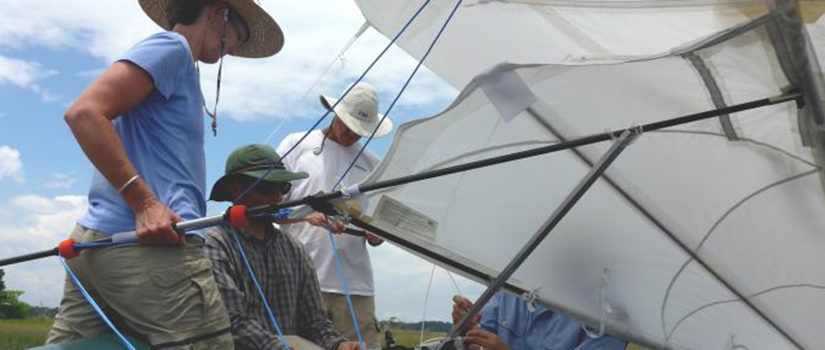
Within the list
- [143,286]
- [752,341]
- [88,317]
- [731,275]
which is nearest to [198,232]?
[143,286]

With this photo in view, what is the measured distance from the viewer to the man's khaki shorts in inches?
83.9

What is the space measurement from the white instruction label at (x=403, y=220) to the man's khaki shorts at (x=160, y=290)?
580mm

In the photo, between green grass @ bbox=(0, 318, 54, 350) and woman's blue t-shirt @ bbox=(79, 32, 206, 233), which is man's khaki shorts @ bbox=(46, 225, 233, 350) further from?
green grass @ bbox=(0, 318, 54, 350)

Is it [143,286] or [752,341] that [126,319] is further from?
[752,341]

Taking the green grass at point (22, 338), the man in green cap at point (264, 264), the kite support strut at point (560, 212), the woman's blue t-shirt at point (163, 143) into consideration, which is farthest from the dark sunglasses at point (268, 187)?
the green grass at point (22, 338)

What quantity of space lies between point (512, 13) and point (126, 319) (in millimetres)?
2042

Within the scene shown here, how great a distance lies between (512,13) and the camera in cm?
339

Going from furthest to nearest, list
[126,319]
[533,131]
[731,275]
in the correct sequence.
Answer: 1. [731,275]
2. [533,131]
3. [126,319]

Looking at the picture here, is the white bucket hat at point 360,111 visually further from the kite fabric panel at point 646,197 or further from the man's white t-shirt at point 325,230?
the kite fabric panel at point 646,197

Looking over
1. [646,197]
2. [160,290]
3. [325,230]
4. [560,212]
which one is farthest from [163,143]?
[325,230]

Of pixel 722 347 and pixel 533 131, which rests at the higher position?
pixel 533 131

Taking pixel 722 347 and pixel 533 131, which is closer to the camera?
pixel 533 131

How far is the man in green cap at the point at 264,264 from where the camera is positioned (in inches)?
116

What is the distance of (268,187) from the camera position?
321cm
